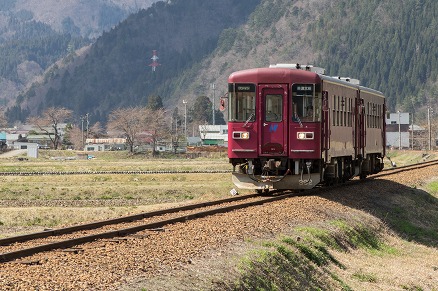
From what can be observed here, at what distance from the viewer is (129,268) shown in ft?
52.6

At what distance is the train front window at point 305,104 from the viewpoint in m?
31.9

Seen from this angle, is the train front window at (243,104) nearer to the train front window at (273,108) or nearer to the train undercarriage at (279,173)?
the train front window at (273,108)

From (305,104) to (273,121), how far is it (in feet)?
4.01

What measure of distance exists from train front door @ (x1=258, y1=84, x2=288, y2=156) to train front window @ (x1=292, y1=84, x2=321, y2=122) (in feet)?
1.24

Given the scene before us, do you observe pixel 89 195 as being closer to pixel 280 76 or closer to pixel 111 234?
pixel 280 76

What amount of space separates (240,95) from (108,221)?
977cm

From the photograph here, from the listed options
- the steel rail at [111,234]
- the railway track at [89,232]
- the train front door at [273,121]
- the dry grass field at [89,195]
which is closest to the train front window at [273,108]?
the train front door at [273,121]

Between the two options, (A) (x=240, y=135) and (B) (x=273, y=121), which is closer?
(B) (x=273, y=121)

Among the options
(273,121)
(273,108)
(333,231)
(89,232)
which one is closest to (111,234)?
(89,232)

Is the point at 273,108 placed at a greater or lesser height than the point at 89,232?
greater

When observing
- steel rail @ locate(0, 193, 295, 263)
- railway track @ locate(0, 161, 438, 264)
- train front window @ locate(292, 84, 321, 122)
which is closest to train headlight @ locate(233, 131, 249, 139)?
train front window @ locate(292, 84, 321, 122)

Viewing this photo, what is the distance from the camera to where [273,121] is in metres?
32.1

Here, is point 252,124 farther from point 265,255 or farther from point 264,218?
point 265,255

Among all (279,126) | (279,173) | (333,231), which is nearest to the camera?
(333,231)
